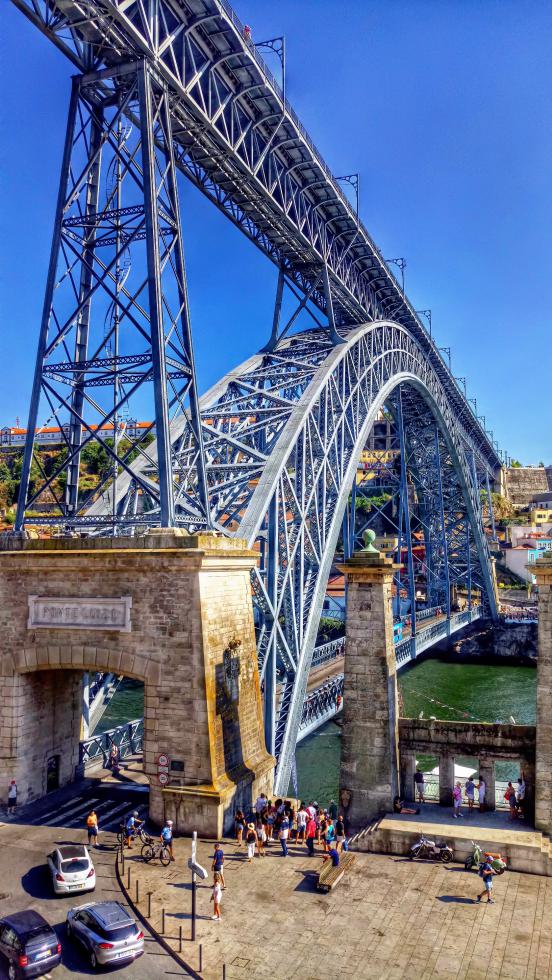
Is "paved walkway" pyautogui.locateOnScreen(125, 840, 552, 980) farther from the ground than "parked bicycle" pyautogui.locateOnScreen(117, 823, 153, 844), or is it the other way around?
"parked bicycle" pyautogui.locateOnScreen(117, 823, 153, 844)

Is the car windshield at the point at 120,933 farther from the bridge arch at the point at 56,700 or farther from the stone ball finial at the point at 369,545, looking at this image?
the stone ball finial at the point at 369,545

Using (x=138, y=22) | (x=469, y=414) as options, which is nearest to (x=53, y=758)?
(x=138, y=22)

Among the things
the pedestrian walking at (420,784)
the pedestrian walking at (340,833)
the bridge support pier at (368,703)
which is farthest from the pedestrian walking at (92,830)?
the pedestrian walking at (420,784)

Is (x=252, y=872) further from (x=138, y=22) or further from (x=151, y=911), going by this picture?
(x=138, y=22)

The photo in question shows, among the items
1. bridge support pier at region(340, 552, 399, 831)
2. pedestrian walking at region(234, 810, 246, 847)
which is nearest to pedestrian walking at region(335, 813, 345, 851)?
bridge support pier at region(340, 552, 399, 831)

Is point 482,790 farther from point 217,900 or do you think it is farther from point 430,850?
point 217,900

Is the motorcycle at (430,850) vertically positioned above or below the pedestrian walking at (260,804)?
below

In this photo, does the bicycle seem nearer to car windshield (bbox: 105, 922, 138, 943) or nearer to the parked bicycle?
the parked bicycle
